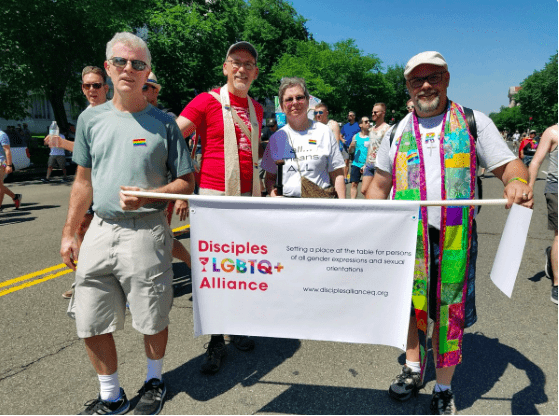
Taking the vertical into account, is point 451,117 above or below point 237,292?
above

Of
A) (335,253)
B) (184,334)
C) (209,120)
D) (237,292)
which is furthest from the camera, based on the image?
(184,334)

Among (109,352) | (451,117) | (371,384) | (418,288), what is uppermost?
(451,117)

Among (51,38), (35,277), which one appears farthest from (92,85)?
(51,38)

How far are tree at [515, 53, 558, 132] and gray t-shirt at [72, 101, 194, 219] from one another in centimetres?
7338

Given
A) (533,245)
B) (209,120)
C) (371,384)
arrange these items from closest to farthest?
(371,384) → (209,120) → (533,245)

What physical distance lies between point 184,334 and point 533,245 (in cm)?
548

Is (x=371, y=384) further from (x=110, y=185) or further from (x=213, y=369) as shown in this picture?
(x=110, y=185)

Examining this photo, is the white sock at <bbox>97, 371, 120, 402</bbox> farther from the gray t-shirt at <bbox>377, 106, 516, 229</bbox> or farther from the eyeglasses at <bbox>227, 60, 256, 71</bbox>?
the eyeglasses at <bbox>227, 60, 256, 71</bbox>

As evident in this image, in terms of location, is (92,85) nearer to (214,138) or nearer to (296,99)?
(214,138)

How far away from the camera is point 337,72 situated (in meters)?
45.1

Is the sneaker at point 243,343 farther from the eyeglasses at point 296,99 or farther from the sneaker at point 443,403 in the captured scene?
the eyeglasses at point 296,99

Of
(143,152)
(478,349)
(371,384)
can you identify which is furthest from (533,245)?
(143,152)

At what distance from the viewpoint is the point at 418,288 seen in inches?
92.7

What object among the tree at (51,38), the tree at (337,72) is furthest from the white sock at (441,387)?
the tree at (337,72)
